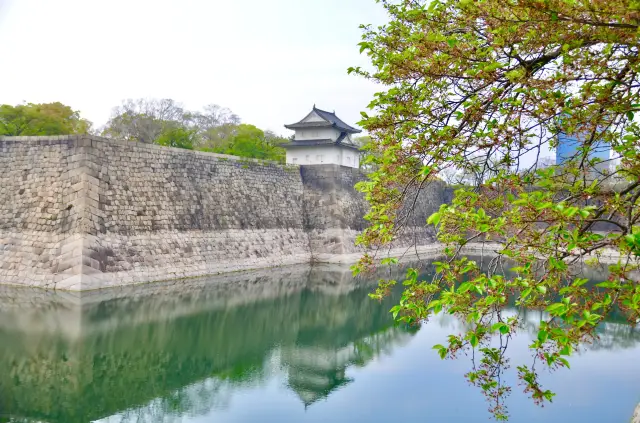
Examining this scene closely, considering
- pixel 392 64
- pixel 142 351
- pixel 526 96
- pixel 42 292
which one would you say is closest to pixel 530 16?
pixel 526 96

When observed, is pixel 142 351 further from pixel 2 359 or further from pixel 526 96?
pixel 526 96

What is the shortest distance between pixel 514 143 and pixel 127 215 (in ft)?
34.1

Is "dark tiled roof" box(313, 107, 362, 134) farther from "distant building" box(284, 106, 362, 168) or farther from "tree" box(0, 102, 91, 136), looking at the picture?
"tree" box(0, 102, 91, 136)

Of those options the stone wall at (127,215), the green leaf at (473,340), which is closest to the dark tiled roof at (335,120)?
the stone wall at (127,215)

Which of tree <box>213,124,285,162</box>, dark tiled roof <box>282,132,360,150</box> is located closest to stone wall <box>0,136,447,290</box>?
tree <box>213,124,285,162</box>

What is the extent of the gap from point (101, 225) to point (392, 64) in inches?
374

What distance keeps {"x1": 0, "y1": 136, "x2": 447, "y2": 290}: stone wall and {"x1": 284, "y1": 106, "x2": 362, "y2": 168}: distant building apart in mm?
6185

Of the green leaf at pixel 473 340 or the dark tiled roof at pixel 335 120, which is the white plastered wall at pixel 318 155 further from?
the green leaf at pixel 473 340

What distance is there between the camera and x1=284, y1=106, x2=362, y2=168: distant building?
2319cm

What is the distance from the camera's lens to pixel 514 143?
121 inches

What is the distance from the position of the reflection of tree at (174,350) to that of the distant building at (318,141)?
12.2 m

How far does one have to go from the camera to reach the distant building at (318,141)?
23.2 metres

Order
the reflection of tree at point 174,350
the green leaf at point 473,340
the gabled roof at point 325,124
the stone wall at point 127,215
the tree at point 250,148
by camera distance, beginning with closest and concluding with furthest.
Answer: the green leaf at point 473,340, the reflection of tree at point 174,350, the stone wall at point 127,215, the tree at point 250,148, the gabled roof at point 325,124

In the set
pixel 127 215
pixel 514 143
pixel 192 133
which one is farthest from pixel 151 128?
pixel 514 143
